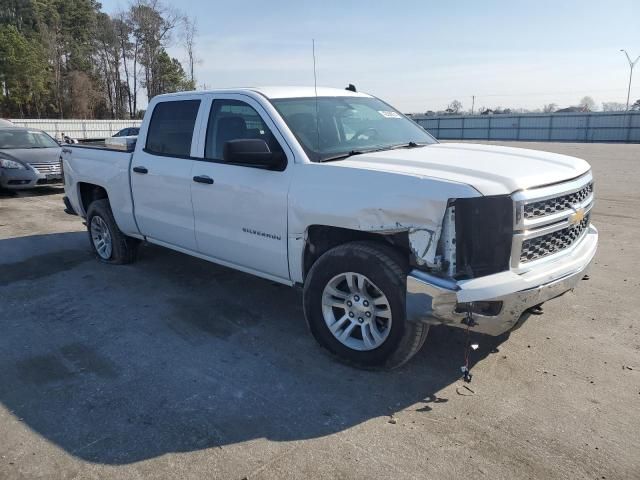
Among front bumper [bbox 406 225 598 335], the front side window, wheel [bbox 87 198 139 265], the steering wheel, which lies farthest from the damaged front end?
wheel [bbox 87 198 139 265]

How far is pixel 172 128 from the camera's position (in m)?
5.29

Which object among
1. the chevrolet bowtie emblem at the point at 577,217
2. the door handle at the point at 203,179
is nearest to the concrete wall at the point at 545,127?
the door handle at the point at 203,179

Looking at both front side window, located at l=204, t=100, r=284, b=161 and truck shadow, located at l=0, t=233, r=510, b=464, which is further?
front side window, located at l=204, t=100, r=284, b=161

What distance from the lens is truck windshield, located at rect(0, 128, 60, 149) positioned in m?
13.4

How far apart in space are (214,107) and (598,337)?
3862 millimetres

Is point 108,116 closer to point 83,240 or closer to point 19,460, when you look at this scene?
point 83,240

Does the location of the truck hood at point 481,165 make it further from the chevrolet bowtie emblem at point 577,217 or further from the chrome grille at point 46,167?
the chrome grille at point 46,167

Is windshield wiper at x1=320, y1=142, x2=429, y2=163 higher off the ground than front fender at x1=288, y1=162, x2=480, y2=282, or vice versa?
windshield wiper at x1=320, y1=142, x2=429, y2=163

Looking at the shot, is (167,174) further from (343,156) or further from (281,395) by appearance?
(281,395)

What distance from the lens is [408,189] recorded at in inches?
131

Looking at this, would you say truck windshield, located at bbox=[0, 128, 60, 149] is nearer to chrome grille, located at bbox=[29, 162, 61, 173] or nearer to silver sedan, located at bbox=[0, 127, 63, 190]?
silver sedan, located at bbox=[0, 127, 63, 190]

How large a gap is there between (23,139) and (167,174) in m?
10.8

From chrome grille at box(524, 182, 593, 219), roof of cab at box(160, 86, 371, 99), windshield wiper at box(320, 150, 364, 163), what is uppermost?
roof of cab at box(160, 86, 371, 99)

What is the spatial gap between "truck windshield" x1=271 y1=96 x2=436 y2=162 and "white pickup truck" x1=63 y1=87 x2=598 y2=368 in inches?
0.7
